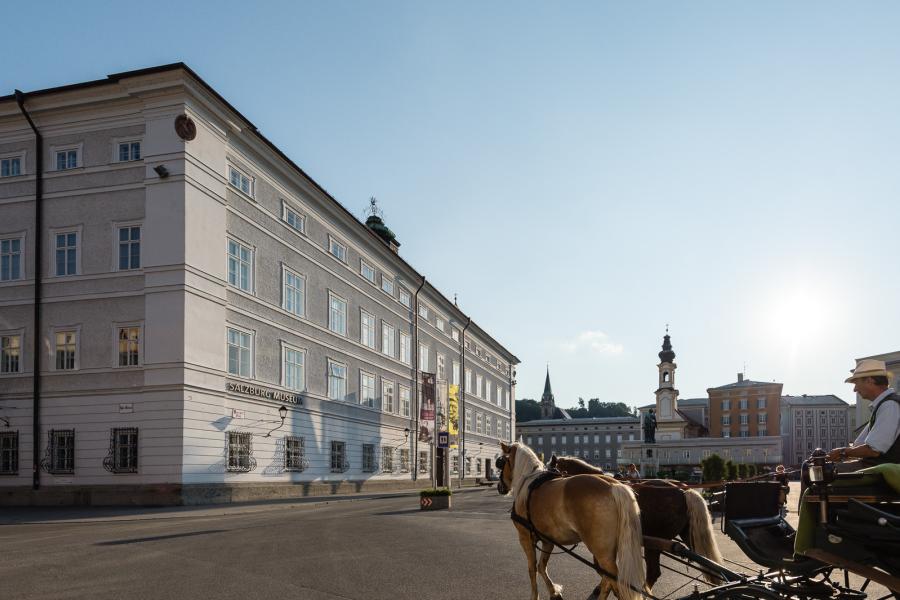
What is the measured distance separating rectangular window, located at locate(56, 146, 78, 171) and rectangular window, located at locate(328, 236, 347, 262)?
1417 cm

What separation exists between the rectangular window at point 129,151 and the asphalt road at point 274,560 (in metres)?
14.2

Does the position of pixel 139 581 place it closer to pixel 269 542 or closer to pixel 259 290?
pixel 269 542

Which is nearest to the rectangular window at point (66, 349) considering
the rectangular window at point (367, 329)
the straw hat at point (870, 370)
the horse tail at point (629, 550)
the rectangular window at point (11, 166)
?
the rectangular window at point (11, 166)

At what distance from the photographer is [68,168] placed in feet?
99.6

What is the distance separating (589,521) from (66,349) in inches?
1070

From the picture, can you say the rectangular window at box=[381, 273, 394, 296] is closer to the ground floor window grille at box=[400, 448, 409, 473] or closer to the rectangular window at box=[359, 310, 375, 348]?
the rectangular window at box=[359, 310, 375, 348]

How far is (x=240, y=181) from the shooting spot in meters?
32.5

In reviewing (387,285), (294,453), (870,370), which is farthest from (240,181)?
(870,370)

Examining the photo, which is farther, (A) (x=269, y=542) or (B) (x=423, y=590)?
(A) (x=269, y=542)

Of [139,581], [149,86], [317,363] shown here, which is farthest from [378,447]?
[139,581]

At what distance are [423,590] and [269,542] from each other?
6679 mm

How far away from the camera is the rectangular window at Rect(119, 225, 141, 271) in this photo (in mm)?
28844

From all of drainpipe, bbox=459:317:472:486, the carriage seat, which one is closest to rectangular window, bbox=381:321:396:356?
drainpipe, bbox=459:317:472:486

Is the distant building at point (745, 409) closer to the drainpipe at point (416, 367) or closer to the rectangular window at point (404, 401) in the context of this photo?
the drainpipe at point (416, 367)
